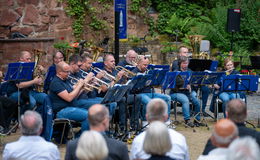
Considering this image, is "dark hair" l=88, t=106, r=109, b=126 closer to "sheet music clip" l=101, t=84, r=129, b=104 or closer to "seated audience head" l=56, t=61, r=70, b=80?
"sheet music clip" l=101, t=84, r=129, b=104

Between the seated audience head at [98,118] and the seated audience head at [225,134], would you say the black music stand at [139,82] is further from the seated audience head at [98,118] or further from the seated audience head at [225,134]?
the seated audience head at [225,134]

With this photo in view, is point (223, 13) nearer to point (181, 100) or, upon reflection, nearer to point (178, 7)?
point (178, 7)

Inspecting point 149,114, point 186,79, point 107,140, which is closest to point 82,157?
point 107,140

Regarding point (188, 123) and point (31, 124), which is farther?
point (188, 123)

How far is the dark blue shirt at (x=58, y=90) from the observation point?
8.32 m

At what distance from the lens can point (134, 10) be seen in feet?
64.3

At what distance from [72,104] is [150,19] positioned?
11.9 m

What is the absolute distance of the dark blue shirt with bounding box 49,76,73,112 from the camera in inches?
328

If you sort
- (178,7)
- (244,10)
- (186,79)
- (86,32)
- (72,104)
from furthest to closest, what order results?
(178,7), (244,10), (86,32), (186,79), (72,104)

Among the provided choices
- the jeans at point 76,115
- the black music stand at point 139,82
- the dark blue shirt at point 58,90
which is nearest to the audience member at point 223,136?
the jeans at point 76,115

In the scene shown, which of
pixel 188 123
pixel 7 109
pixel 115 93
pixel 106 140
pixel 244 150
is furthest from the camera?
pixel 188 123

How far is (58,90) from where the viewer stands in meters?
8.31

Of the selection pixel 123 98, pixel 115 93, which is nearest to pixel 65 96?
pixel 115 93

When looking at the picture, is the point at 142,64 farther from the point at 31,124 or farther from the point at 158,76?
the point at 31,124
